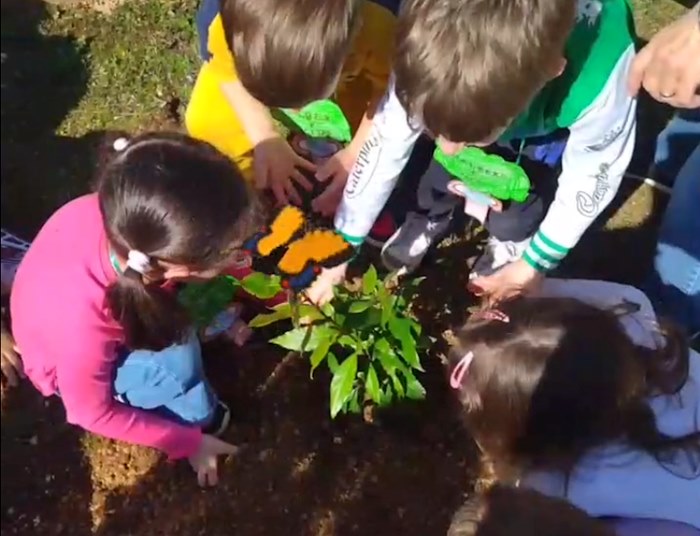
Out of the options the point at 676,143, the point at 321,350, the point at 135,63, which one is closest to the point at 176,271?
the point at 321,350

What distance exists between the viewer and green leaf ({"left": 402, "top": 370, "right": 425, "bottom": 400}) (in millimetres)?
2191

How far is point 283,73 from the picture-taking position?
1.86 meters

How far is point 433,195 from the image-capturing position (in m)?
2.42

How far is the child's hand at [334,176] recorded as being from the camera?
2303mm

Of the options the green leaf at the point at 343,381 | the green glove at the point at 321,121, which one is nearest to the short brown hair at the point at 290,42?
the green glove at the point at 321,121

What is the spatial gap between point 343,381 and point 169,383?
1.21 ft

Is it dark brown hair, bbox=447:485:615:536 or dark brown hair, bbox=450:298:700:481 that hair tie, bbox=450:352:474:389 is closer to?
dark brown hair, bbox=450:298:700:481

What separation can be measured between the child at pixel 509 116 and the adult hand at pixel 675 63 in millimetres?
77

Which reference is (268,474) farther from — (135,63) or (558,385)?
(135,63)

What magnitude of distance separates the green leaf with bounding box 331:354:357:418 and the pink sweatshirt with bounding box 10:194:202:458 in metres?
0.43

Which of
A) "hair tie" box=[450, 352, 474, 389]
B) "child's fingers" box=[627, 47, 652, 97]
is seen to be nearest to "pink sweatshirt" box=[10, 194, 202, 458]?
"hair tie" box=[450, 352, 474, 389]

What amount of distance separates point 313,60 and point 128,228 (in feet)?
1.49

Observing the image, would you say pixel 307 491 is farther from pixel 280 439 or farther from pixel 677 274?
pixel 677 274

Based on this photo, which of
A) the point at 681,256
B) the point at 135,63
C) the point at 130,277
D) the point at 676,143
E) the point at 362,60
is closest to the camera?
the point at 130,277
